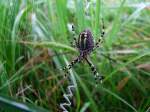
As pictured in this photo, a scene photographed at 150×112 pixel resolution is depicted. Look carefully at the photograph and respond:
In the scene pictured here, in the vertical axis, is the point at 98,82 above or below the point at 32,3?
below

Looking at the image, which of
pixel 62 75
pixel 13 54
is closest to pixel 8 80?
pixel 13 54

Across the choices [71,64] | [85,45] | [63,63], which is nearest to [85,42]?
[85,45]

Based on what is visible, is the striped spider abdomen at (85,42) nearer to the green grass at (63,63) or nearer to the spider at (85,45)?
the spider at (85,45)

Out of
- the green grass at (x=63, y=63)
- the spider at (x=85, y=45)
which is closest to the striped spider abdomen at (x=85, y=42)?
the spider at (x=85, y=45)

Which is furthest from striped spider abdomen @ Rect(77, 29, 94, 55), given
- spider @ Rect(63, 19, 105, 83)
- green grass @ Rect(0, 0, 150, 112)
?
green grass @ Rect(0, 0, 150, 112)

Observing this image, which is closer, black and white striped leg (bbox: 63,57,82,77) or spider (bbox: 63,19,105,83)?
spider (bbox: 63,19,105,83)

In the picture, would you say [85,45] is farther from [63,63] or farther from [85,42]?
[63,63]

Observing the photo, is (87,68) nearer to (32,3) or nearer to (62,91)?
(62,91)

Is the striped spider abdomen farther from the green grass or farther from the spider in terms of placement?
the green grass
